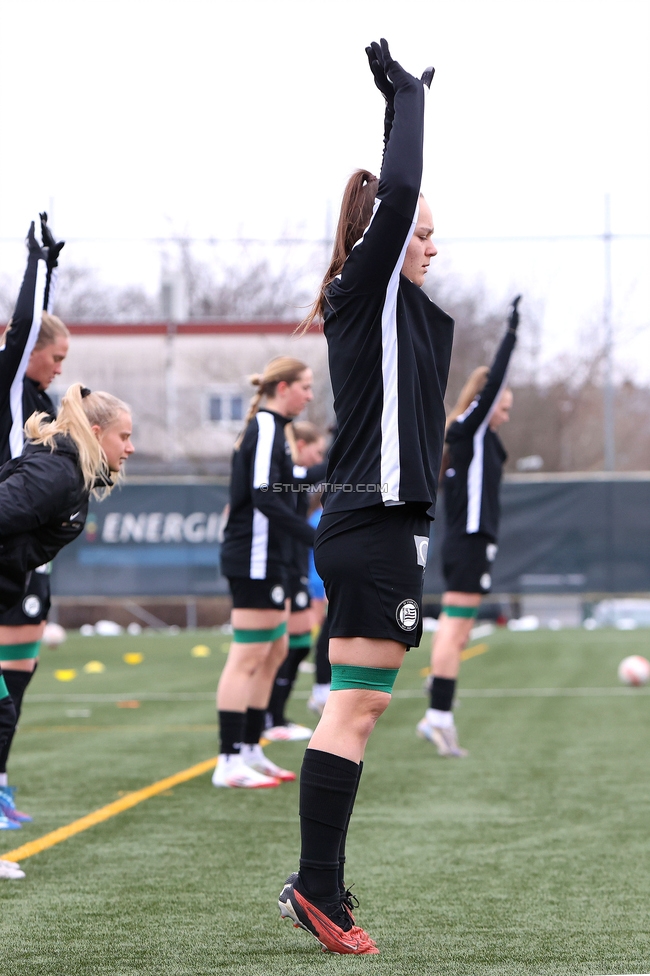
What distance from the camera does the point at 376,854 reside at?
457cm

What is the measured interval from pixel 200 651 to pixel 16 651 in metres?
10.3

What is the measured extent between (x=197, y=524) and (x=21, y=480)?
48.0 feet

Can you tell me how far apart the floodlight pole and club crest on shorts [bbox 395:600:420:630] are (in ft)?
56.5

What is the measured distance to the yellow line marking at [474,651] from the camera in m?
14.6

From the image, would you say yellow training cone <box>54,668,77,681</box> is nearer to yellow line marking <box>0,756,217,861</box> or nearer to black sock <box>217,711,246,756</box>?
yellow line marking <box>0,756,217,861</box>

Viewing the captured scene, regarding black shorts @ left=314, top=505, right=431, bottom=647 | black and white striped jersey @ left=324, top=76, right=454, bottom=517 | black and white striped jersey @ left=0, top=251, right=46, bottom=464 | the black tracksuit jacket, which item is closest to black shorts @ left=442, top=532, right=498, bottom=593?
black and white striped jersey @ left=0, top=251, right=46, bottom=464

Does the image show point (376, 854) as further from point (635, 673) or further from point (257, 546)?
point (635, 673)

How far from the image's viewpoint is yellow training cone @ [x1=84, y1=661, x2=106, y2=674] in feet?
42.8

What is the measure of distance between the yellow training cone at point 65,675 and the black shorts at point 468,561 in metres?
6.07

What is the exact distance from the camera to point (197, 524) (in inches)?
733

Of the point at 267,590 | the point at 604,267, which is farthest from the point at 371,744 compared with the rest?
the point at 604,267

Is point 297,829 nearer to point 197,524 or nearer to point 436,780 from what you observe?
point 436,780

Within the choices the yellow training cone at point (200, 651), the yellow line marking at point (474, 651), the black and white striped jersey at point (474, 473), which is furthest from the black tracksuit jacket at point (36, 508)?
Result: the yellow training cone at point (200, 651)

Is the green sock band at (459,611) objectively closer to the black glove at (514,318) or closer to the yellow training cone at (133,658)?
the black glove at (514,318)
